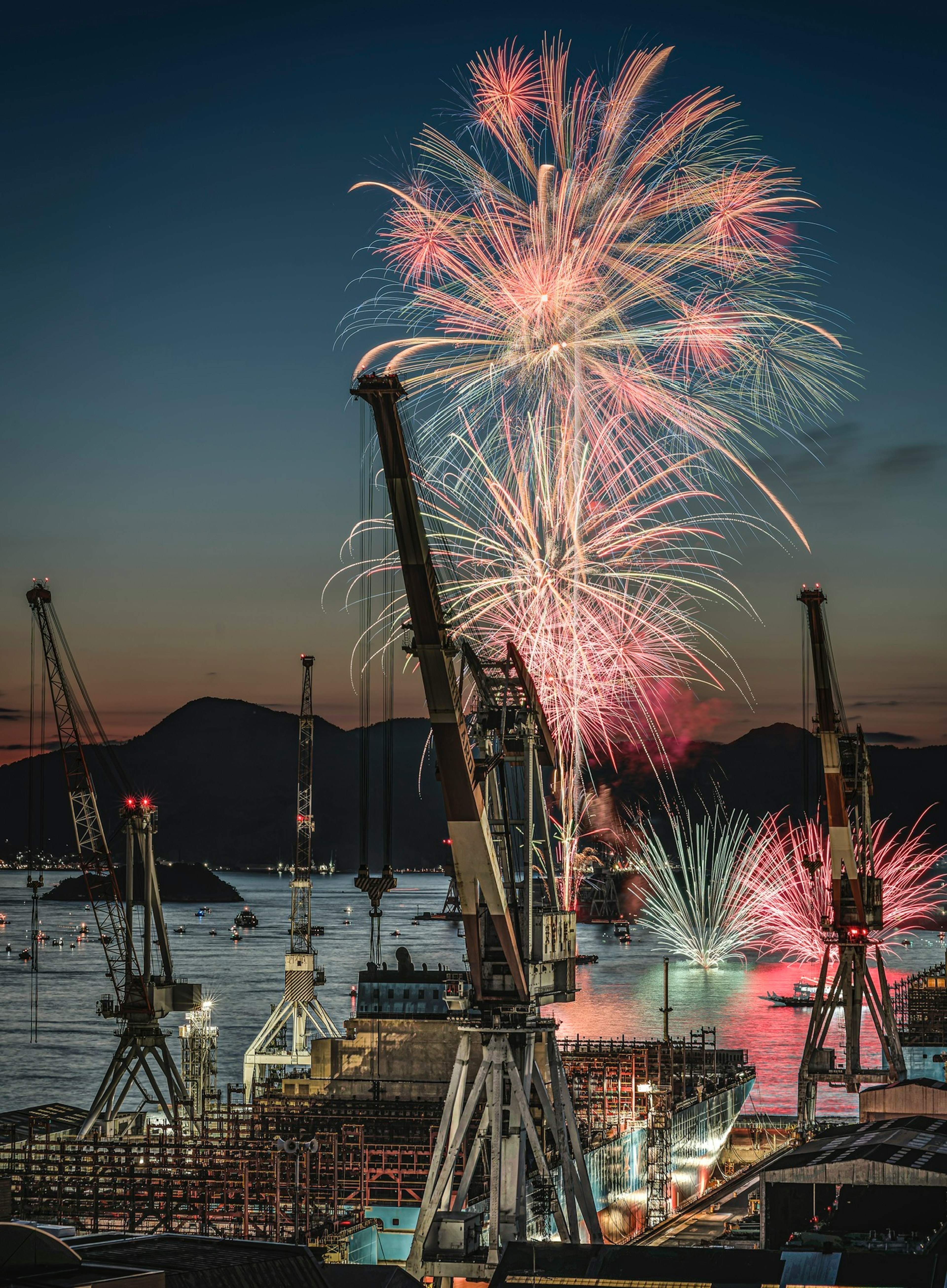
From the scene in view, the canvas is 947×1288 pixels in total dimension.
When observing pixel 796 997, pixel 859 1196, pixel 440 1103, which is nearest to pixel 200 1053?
pixel 440 1103

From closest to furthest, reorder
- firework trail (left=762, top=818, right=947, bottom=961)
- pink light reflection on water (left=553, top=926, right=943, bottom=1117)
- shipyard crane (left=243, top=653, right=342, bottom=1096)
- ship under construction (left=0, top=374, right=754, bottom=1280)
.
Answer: ship under construction (left=0, top=374, right=754, bottom=1280) < firework trail (left=762, top=818, right=947, bottom=961) < shipyard crane (left=243, top=653, right=342, bottom=1096) < pink light reflection on water (left=553, top=926, right=943, bottom=1117)

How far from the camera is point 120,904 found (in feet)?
200

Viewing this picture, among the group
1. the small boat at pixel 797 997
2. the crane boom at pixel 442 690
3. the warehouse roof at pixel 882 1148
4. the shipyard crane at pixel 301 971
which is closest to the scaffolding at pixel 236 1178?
the crane boom at pixel 442 690

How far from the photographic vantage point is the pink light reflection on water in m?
100

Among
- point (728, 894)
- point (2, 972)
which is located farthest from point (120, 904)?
point (2, 972)

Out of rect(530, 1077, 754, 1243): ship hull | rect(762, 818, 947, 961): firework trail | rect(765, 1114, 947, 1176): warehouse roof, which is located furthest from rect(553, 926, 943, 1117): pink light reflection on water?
rect(765, 1114, 947, 1176): warehouse roof

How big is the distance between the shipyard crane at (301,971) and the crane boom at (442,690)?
47017mm

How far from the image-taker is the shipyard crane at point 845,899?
57.2 m

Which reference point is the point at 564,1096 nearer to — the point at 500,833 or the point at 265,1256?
the point at 500,833

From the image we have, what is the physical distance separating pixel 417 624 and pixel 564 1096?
11.4 m

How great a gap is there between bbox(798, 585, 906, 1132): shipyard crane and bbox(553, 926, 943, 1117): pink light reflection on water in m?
11.8

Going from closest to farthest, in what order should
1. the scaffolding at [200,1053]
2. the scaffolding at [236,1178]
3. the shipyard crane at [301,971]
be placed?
1. the scaffolding at [236,1178]
2. the scaffolding at [200,1053]
3. the shipyard crane at [301,971]

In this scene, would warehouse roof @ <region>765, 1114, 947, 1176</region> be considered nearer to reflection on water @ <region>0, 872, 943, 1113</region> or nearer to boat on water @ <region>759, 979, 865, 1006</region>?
reflection on water @ <region>0, 872, 943, 1113</region>

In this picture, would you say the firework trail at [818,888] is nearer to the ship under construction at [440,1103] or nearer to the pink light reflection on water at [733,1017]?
the pink light reflection on water at [733,1017]
